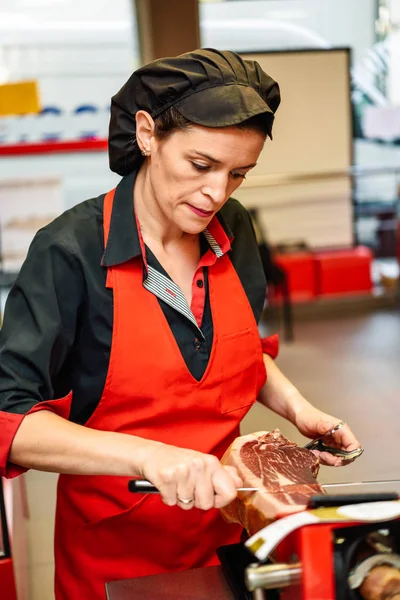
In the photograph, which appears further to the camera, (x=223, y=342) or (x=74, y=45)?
(x=74, y=45)

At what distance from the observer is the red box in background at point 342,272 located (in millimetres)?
6270

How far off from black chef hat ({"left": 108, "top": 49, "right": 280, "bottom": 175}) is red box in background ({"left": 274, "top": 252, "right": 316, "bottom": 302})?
4913mm

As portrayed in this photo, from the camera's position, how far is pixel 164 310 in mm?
1367

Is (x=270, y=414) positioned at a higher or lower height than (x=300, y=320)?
higher

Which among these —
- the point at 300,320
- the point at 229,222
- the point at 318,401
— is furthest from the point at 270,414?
the point at 229,222

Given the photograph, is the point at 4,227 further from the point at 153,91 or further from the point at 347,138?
the point at 347,138

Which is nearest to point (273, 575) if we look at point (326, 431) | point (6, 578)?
point (326, 431)

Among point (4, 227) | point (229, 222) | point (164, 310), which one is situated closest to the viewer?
point (164, 310)

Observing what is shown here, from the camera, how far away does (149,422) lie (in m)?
1.33

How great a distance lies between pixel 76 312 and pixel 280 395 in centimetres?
52

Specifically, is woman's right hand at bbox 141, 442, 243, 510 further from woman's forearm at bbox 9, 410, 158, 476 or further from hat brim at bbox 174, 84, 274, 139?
hat brim at bbox 174, 84, 274, 139

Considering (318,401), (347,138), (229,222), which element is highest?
(229,222)

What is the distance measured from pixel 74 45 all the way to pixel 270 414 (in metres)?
3.48

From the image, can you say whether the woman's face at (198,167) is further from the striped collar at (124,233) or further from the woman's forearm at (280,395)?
the woman's forearm at (280,395)
